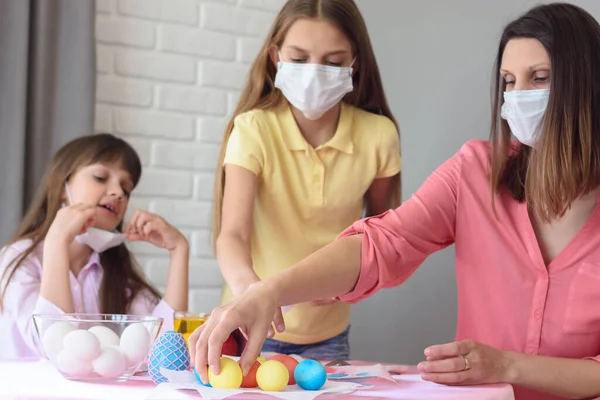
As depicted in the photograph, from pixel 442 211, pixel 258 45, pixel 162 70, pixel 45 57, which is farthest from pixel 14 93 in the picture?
pixel 442 211

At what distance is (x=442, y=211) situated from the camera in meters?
1.47

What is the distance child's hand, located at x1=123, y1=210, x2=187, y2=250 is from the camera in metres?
1.90

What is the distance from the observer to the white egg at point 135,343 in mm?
1048

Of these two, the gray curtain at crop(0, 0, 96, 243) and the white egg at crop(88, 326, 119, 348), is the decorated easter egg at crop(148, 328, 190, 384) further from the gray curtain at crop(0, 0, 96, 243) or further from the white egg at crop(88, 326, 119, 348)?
the gray curtain at crop(0, 0, 96, 243)

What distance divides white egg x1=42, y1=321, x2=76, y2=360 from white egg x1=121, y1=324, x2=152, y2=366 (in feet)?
0.24

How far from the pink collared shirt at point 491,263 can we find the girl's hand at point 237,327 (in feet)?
1.11

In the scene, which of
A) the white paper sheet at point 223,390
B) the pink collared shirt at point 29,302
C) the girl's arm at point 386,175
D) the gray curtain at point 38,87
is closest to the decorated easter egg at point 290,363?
the white paper sheet at point 223,390

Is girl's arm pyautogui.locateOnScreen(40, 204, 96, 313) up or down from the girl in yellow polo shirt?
down

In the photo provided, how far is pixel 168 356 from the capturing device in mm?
1068

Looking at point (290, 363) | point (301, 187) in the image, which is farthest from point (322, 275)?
point (301, 187)

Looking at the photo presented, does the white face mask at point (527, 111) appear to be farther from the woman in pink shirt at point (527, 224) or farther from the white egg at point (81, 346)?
the white egg at point (81, 346)

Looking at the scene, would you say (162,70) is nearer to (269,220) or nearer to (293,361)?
(269,220)

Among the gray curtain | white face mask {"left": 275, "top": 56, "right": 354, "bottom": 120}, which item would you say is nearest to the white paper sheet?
white face mask {"left": 275, "top": 56, "right": 354, "bottom": 120}

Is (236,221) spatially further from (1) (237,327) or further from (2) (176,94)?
(2) (176,94)
